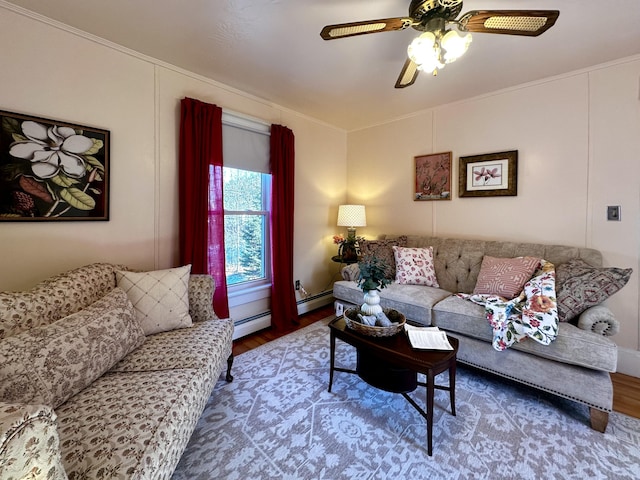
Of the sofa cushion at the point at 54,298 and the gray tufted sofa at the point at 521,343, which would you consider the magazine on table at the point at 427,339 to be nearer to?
the gray tufted sofa at the point at 521,343

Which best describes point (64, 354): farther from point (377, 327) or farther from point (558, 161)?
point (558, 161)

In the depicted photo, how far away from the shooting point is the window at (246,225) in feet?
9.21

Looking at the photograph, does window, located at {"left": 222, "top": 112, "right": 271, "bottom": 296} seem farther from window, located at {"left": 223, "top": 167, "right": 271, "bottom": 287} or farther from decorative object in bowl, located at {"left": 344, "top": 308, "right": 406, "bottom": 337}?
decorative object in bowl, located at {"left": 344, "top": 308, "right": 406, "bottom": 337}

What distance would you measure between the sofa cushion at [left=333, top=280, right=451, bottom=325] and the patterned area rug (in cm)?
51

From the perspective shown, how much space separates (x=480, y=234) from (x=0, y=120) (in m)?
3.92

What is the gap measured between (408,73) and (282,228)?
1.87 m

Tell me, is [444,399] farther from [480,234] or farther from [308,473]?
[480,234]

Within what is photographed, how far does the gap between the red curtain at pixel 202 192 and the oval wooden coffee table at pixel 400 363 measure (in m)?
1.30

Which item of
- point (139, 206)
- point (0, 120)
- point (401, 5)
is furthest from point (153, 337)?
point (401, 5)

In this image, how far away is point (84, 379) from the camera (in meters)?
1.20

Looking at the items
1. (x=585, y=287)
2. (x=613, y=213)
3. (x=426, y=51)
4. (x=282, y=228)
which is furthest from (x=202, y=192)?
(x=613, y=213)

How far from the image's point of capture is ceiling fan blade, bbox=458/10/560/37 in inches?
49.3

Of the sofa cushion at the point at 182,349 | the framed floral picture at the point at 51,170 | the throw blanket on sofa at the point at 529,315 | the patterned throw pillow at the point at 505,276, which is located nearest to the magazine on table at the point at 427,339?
the throw blanket on sofa at the point at 529,315

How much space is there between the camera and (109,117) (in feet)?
6.64
